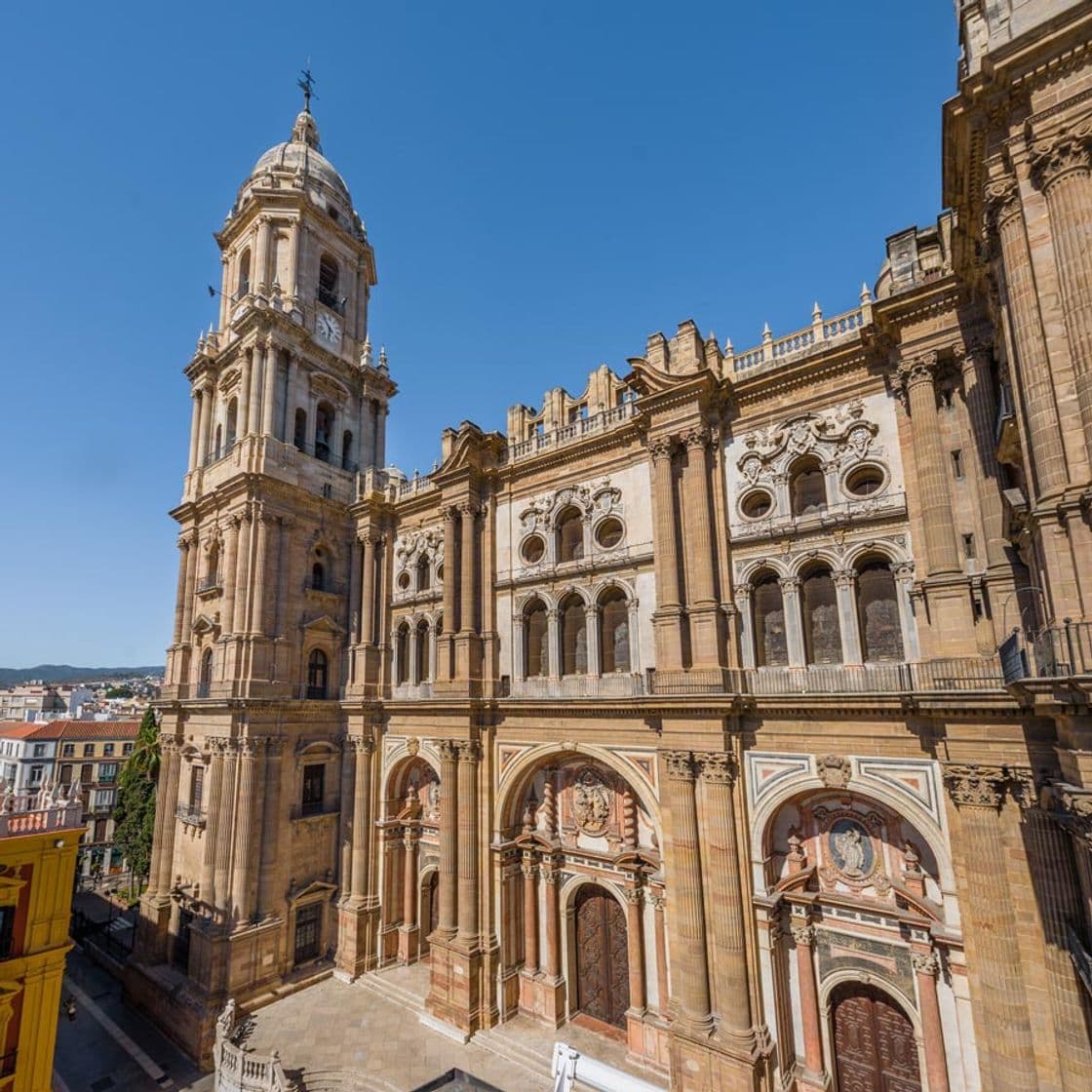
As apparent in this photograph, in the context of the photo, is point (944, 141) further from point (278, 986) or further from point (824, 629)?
point (278, 986)

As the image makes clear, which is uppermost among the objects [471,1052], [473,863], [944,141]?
[944,141]

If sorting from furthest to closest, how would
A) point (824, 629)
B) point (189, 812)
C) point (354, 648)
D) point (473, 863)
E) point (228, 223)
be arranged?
point (228, 223) → point (354, 648) → point (189, 812) → point (473, 863) → point (824, 629)

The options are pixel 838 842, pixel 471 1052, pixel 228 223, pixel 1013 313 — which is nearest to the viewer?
pixel 1013 313

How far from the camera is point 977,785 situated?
1216cm

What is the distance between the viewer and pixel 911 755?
13.5 metres

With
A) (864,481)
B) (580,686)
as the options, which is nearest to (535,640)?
(580,686)

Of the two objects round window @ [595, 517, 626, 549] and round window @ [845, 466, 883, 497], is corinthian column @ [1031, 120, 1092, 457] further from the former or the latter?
round window @ [595, 517, 626, 549]

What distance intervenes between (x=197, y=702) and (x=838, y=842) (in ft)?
74.2

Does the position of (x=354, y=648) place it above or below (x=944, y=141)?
below

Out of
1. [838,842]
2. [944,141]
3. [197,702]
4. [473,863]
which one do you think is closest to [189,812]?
[197,702]

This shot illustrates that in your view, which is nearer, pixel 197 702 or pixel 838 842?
pixel 838 842

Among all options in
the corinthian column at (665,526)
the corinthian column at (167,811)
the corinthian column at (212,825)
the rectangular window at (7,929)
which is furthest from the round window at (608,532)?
the corinthian column at (167,811)

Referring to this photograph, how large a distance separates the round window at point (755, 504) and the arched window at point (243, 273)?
2545cm

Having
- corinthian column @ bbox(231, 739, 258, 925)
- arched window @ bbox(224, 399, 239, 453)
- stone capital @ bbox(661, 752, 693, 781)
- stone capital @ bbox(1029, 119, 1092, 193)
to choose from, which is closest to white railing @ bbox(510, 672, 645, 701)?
stone capital @ bbox(661, 752, 693, 781)
